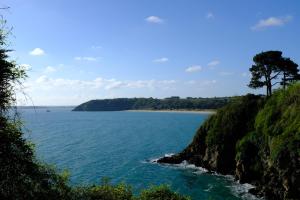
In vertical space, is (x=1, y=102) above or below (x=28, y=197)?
above

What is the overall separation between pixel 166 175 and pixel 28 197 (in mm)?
51183

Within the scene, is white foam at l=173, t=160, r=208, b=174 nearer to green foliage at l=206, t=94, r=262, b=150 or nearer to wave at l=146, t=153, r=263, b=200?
wave at l=146, t=153, r=263, b=200

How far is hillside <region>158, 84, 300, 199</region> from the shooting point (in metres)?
49.6

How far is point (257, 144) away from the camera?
60531mm

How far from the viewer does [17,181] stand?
1614 centimetres

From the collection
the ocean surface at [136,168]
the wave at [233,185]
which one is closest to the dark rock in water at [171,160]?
the ocean surface at [136,168]

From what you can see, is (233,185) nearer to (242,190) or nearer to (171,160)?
(242,190)

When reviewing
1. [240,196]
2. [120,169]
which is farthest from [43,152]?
[240,196]

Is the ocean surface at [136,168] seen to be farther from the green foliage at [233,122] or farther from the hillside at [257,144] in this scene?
the green foliage at [233,122]

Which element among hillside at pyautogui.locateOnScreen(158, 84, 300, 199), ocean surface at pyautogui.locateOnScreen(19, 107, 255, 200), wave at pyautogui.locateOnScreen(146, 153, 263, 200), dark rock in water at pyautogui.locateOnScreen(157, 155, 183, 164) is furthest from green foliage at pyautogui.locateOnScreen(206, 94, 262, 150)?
dark rock in water at pyautogui.locateOnScreen(157, 155, 183, 164)

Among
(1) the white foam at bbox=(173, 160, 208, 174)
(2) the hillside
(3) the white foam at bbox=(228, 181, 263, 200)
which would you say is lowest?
(3) the white foam at bbox=(228, 181, 263, 200)

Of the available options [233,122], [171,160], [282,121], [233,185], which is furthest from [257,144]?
[171,160]

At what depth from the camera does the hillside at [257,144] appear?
49.6 metres

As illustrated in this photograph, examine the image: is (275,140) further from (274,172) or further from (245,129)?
(245,129)
